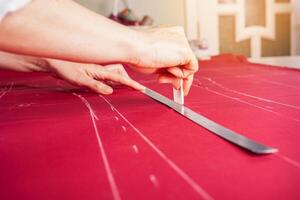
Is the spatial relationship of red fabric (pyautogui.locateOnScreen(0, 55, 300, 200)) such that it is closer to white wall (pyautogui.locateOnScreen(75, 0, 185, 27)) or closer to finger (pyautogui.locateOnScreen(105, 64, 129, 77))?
finger (pyautogui.locateOnScreen(105, 64, 129, 77))

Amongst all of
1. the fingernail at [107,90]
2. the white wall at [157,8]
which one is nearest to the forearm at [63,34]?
the fingernail at [107,90]

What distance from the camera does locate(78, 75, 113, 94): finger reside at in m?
1.04

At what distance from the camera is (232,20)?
12.4 feet

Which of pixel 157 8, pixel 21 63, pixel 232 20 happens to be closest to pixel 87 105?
pixel 21 63

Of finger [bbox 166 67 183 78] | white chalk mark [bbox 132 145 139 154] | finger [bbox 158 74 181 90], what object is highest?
finger [bbox 166 67 183 78]

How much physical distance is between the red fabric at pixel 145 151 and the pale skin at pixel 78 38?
0.38 feet

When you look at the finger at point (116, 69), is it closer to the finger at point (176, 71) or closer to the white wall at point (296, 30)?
the finger at point (176, 71)

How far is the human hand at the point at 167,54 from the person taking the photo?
670 millimetres

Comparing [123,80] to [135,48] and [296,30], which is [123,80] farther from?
[296,30]

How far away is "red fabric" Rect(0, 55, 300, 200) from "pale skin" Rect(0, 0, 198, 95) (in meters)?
0.12

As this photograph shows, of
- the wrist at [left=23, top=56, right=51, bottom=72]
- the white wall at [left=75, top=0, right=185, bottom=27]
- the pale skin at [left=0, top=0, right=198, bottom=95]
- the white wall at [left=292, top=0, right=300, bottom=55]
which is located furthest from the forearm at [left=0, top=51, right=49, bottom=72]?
the white wall at [left=292, top=0, right=300, bottom=55]

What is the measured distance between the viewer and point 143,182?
1.30ft

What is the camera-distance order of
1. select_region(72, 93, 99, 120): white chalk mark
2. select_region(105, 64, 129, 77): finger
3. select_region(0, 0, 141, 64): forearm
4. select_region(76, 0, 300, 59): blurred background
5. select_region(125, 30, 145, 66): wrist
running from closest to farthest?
select_region(0, 0, 141, 64): forearm, select_region(125, 30, 145, 66): wrist, select_region(72, 93, 99, 120): white chalk mark, select_region(105, 64, 129, 77): finger, select_region(76, 0, 300, 59): blurred background

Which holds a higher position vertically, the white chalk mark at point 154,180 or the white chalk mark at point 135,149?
the white chalk mark at point 135,149
